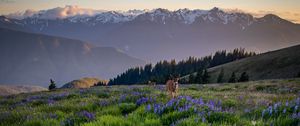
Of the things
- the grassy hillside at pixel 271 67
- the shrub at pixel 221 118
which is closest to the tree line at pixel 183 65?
the grassy hillside at pixel 271 67

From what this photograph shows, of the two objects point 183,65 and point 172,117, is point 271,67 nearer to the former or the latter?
point 183,65

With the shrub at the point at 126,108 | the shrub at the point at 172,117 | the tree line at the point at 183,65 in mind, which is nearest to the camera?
the shrub at the point at 172,117

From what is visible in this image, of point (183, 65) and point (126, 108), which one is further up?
point (183, 65)

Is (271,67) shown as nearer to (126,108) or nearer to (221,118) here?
(126,108)

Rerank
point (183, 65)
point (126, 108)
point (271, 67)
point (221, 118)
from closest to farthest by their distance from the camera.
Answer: point (221, 118), point (126, 108), point (271, 67), point (183, 65)

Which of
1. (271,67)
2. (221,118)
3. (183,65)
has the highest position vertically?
(183,65)

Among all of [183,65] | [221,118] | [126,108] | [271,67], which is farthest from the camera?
[183,65]

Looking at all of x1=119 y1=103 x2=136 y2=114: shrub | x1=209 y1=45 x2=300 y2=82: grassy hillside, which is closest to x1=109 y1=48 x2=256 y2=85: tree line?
x1=209 y1=45 x2=300 y2=82: grassy hillside

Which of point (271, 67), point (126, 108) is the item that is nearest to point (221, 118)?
point (126, 108)

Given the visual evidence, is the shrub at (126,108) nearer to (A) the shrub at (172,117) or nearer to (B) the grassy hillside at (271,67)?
(A) the shrub at (172,117)

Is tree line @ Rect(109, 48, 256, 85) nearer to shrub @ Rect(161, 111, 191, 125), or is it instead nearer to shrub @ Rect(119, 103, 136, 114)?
shrub @ Rect(119, 103, 136, 114)

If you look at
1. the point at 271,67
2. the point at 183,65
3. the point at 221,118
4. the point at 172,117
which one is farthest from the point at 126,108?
the point at 183,65

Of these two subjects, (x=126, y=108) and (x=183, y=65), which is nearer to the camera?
(x=126, y=108)

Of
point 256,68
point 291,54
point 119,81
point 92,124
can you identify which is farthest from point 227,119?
point 119,81
